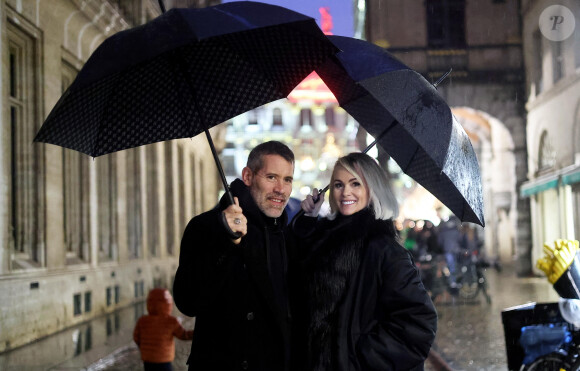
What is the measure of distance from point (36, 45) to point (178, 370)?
6.63 m

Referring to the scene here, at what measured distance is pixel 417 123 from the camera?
3.73 m

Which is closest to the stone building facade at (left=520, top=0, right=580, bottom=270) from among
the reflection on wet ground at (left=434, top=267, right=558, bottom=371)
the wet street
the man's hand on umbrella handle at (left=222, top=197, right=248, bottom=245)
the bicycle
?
the reflection on wet ground at (left=434, top=267, right=558, bottom=371)

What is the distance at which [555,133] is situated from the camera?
886 inches

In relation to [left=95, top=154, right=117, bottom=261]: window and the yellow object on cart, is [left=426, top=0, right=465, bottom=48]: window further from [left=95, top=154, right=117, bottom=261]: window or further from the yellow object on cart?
the yellow object on cart

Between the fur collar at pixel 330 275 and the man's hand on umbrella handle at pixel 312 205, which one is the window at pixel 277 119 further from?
the fur collar at pixel 330 275

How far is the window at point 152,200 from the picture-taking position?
70.2 ft

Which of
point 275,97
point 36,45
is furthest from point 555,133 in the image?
point 275,97

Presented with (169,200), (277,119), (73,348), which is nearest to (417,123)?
(73,348)

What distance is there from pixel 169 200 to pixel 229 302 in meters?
22.2

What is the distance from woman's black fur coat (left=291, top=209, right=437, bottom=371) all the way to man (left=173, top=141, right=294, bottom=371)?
13 centimetres

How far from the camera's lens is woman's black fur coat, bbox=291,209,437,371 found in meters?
3.33

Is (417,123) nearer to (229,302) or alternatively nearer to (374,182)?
(374,182)

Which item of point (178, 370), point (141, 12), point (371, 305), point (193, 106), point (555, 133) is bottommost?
point (178, 370)

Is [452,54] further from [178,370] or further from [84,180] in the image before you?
[178,370]
